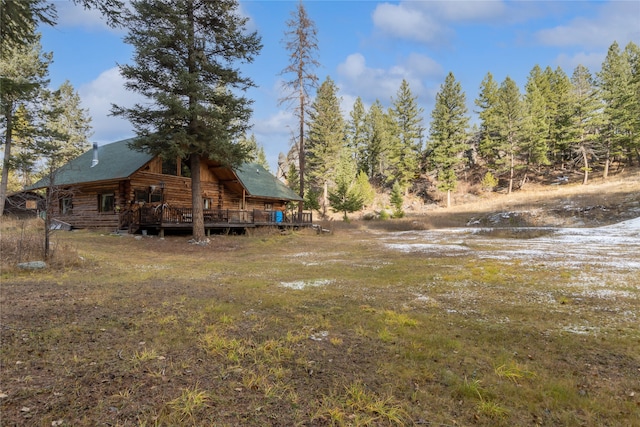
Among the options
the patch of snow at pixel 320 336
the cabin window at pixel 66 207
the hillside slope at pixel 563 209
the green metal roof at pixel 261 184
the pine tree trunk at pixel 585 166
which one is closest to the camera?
the patch of snow at pixel 320 336

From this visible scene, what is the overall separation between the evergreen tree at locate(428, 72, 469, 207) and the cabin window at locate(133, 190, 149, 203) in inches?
1548

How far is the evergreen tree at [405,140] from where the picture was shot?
177 feet

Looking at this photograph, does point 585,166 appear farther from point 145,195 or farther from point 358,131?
point 145,195

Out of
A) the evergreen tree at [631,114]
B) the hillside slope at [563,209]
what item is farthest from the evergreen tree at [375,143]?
the evergreen tree at [631,114]

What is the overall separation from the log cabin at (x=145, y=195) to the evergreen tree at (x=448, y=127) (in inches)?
1144

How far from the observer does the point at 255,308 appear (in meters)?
5.74

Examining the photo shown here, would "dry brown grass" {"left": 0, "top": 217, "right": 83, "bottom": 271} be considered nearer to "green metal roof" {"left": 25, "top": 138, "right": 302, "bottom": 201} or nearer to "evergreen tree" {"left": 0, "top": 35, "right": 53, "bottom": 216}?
"green metal roof" {"left": 25, "top": 138, "right": 302, "bottom": 201}

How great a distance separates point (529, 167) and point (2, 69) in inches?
2409

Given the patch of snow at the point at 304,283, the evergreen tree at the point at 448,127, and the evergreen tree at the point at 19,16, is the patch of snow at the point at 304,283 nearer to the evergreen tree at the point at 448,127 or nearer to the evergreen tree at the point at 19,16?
the evergreen tree at the point at 19,16

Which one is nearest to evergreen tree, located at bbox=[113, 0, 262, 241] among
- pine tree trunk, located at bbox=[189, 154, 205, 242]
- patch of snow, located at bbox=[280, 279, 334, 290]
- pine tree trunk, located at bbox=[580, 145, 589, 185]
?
pine tree trunk, located at bbox=[189, 154, 205, 242]

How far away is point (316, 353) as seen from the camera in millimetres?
3908

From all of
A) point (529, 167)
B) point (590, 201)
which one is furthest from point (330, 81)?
point (590, 201)

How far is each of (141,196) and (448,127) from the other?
43319mm

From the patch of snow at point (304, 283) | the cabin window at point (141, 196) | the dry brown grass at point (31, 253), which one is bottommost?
the patch of snow at point (304, 283)
